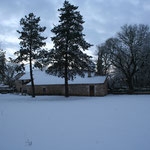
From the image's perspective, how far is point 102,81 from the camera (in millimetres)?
27328

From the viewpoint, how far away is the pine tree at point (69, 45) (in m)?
20.7

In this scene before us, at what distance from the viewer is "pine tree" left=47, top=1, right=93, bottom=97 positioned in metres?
20.7

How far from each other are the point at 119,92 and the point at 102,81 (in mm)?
6215

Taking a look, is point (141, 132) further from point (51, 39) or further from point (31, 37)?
point (31, 37)

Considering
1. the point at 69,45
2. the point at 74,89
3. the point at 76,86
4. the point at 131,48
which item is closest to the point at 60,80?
the point at 74,89

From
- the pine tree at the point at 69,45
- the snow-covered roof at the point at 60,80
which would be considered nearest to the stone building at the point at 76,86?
the snow-covered roof at the point at 60,80

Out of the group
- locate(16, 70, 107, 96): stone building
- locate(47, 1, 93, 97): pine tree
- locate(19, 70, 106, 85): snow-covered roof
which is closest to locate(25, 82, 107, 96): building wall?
locate(16, 70, 107, 96): stone building

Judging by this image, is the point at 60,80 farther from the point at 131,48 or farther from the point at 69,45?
the point at 131,48

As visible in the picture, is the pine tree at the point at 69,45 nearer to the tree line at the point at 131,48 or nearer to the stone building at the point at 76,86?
the stone building at the point at 76,86

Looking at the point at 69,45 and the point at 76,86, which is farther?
the point at 76,86

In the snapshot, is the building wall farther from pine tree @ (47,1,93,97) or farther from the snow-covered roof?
pine tree @ (47,1,93,97)

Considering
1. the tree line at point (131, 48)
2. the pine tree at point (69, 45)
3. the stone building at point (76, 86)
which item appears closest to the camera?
the pine tree at point (69, 45)

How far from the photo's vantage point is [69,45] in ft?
69.4

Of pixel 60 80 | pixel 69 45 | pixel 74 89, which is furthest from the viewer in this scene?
pixel 60 80
